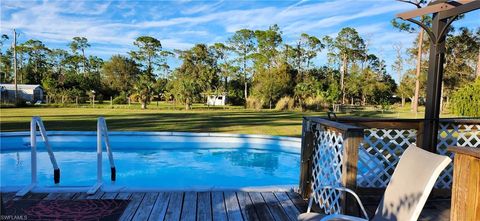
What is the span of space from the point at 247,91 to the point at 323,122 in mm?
30853

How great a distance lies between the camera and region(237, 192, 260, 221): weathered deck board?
290cm

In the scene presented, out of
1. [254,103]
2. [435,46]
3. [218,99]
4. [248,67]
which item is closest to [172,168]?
[435,46]

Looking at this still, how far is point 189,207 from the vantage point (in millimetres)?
3098

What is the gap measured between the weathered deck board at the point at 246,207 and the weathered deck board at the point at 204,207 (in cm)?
31

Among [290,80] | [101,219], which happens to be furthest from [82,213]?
[290,80]

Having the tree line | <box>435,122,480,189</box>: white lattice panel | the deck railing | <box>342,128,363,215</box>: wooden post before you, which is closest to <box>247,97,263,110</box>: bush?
the tree line

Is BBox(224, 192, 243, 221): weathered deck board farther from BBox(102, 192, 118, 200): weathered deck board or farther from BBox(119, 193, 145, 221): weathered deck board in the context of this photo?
BBox(102, 192, 118, 200): weathered deck board

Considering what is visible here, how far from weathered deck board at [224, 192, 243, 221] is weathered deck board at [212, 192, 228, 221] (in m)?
0.04

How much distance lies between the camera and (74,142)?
882 centimetres

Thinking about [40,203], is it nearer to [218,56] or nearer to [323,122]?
[323,122]

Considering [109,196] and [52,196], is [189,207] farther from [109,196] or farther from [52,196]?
[52,196]

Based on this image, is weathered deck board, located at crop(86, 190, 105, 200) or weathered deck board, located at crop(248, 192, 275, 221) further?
weathered deck board, located at crop(86, 190, 105, 200)

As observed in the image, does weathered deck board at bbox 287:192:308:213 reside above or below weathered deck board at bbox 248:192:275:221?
above

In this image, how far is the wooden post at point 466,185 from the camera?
1405 mm
